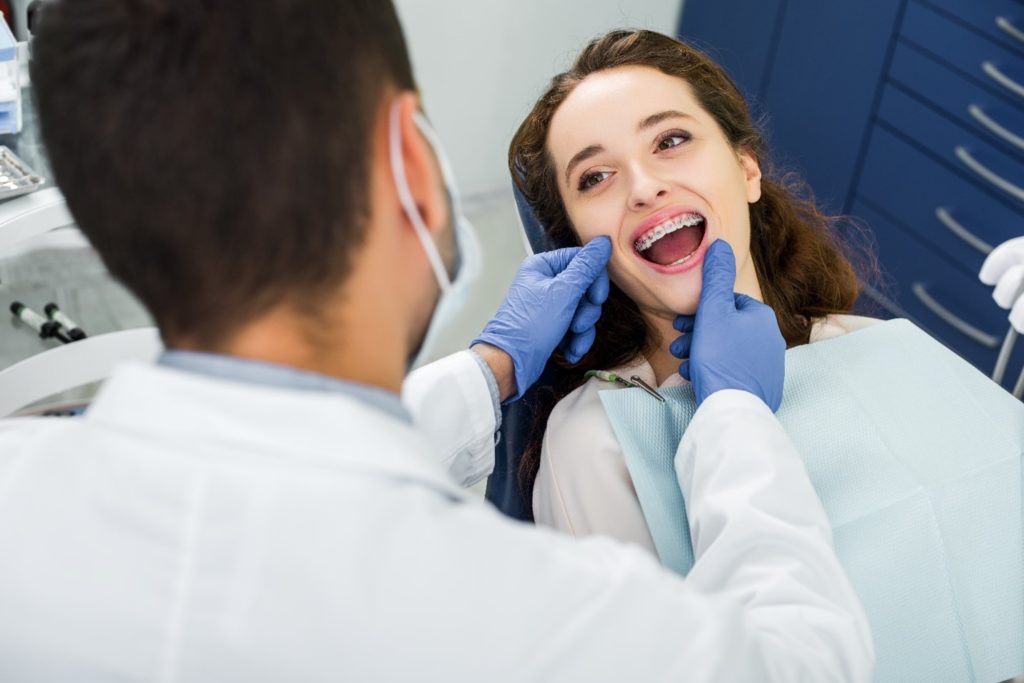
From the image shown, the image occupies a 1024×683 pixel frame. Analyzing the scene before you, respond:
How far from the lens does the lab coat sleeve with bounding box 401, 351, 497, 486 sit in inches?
55.2

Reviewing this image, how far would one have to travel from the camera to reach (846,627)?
102cm

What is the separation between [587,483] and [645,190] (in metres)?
0.41

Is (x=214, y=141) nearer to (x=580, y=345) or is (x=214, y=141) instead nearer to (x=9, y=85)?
(x=580, y=345)

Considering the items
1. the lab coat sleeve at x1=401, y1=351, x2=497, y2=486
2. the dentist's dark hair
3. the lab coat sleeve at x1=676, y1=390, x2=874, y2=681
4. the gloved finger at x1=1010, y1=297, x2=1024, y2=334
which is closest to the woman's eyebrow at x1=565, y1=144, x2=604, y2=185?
the lab coat sleeve at x1=401, y1=351, x2=497, y2=486

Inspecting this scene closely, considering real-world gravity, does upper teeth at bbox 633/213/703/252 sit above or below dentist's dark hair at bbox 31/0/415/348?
below

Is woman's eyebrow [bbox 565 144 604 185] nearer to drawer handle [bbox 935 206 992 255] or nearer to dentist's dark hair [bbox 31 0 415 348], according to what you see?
dentist's dark hair [bbox 31 0 415 348]

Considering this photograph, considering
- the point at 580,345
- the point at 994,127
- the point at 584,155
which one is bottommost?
the point at 994,127

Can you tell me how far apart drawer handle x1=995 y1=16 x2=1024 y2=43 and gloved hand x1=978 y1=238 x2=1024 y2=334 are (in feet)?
4.03

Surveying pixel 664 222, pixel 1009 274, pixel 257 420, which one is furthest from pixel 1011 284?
pixel 257 420

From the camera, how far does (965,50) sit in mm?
2637

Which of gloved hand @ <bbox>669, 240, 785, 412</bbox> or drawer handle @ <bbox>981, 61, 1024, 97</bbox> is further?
drawer handle @ <bbox>981, 61, 1024, 97</bbox>

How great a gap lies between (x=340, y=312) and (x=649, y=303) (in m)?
0.84

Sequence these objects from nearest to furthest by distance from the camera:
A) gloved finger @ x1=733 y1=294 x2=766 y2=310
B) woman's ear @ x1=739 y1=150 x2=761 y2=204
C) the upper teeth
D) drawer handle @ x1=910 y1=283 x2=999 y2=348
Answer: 1. gloved finger @ x1=733 y1=294 x2=766 y2=310
2. the upper teeth
3. woman's ear @ x1=739 y1=150 x2=761 y2=204
4. drawer handle @ x1=910 y1=283 x2=999 y2=348

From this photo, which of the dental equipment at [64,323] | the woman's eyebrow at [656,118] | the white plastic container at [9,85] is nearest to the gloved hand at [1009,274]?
the woman's eyebrow at [656,118]
